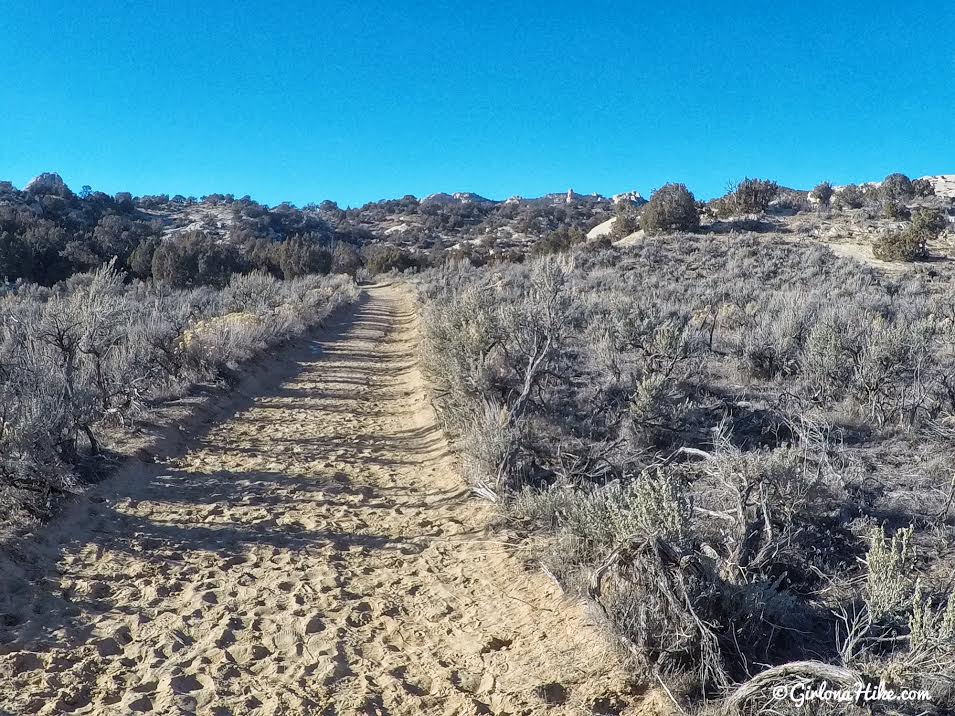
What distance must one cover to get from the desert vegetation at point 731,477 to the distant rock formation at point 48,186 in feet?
158

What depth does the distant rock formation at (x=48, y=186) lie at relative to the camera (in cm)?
4431

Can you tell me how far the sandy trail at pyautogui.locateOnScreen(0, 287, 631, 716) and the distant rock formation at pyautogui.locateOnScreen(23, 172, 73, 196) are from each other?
1982 inches

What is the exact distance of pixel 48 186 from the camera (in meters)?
46.2

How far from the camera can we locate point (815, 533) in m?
4.05

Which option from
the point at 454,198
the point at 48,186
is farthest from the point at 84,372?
the point at 454,198

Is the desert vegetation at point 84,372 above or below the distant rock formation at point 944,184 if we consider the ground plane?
below

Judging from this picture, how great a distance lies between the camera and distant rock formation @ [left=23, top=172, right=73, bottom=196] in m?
44.3

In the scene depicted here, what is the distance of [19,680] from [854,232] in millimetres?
28909

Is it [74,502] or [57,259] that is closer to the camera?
[74,502]

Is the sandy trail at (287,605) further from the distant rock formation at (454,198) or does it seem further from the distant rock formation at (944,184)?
the distant rock formation at (454,198)

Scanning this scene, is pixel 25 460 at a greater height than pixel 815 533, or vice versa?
pixel 25 460

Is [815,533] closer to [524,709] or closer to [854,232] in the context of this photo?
[524,709]

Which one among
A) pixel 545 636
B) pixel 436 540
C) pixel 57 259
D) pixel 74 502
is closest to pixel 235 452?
pixel 74 502

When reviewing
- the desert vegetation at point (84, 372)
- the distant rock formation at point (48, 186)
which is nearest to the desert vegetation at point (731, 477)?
the desert vegetation at point (84, 372)
